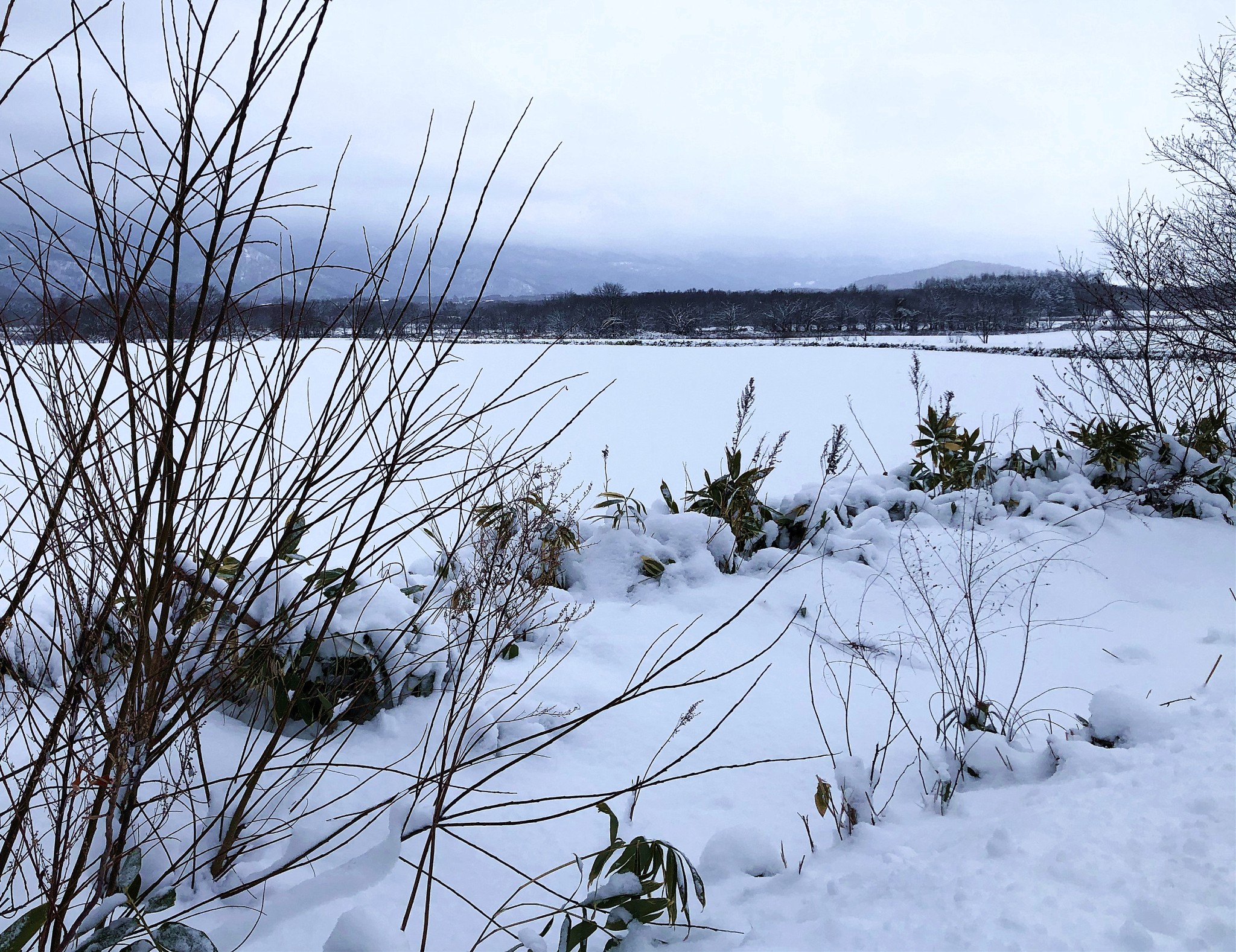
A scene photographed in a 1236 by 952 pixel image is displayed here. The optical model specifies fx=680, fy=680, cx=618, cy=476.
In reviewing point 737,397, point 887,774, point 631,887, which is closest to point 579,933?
point 631,887

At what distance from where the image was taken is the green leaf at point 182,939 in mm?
858

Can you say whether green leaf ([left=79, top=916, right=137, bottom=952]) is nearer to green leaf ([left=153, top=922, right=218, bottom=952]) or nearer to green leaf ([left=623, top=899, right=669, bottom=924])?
green leaf ([left=153, top=922, right=218, bottom=952])

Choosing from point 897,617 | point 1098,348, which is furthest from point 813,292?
point 897,617

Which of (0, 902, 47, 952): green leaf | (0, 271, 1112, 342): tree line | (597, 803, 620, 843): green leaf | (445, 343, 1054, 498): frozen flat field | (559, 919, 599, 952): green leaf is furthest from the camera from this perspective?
(0, 271, 1112, 342): tree line

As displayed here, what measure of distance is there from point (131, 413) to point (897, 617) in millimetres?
3021

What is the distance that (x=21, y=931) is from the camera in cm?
74

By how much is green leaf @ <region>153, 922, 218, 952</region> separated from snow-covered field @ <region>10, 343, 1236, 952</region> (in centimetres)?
20

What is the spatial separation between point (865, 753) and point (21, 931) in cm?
192

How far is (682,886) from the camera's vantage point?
1126mm

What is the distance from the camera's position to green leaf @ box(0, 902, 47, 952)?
2.41 feet

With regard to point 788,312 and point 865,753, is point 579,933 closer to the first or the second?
point 865,753

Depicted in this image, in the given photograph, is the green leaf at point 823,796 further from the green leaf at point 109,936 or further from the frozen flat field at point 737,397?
the frozen flat field at point 737,397

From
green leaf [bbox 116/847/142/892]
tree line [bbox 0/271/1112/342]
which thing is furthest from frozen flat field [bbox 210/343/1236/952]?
tree line [bbox 0/271/1112/342]

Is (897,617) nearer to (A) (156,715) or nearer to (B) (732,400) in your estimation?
(A) (156,715)
